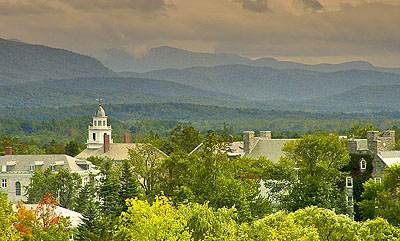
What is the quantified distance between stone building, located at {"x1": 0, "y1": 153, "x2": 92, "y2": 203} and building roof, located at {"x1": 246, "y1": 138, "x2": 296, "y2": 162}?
913 inches

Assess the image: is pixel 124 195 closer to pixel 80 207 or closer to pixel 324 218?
pixel 80 207

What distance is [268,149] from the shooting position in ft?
341

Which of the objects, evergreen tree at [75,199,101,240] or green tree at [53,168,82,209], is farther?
green tree at [53,168,82,209]

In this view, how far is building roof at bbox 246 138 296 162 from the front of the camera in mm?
102625

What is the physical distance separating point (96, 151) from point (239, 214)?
240 feet

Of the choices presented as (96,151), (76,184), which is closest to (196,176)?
(76,184)

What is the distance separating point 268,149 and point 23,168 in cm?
3325

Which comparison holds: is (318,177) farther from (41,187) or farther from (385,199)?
(41,187)

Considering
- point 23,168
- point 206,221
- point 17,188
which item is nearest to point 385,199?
point 206,221

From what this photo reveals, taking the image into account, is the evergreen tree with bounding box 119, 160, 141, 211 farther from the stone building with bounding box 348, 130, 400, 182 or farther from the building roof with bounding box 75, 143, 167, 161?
the building roof with bounding box 75, 143, 167, 161

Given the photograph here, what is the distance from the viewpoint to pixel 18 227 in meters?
49.8

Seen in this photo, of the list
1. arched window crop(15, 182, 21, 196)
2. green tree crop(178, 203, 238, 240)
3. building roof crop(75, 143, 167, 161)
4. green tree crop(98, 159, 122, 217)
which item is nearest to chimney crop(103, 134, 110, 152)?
building roof crop(75, 143, 167, 161)

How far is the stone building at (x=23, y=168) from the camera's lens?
10520 cm

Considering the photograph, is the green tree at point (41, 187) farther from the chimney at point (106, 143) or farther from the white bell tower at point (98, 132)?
the white bell tower at point (98, 132)
